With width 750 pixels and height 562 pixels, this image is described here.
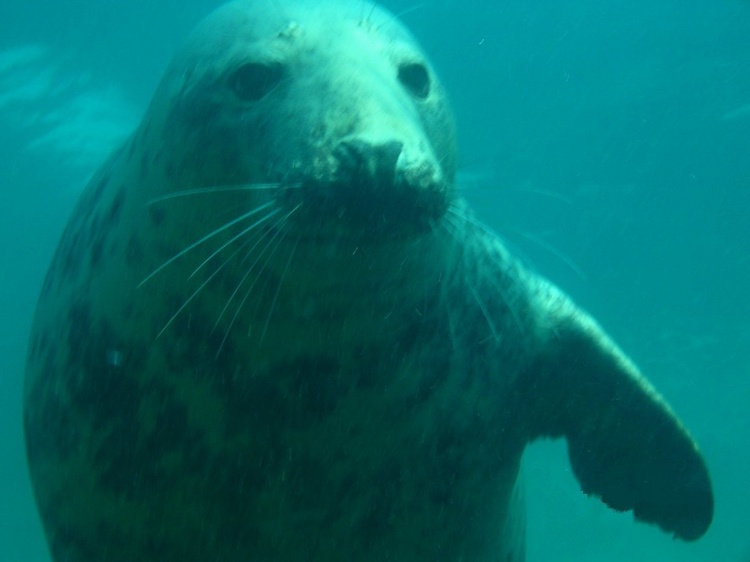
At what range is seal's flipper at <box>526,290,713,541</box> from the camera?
→ 116 inches

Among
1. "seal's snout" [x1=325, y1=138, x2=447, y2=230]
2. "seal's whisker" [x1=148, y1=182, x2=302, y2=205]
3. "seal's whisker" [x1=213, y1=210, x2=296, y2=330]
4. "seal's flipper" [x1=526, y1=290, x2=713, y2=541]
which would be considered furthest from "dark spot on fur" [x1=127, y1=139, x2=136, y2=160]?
"seal's flipper" [x1=526, y1=290, x2=713, y2=541]

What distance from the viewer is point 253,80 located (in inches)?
90.4

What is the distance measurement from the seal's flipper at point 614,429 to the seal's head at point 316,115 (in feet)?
3.07

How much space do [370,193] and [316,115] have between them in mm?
371

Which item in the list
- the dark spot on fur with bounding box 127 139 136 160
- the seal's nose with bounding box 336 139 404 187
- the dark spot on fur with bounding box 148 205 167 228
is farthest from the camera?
the dark spot on fur with bounding box 127 139 136 160

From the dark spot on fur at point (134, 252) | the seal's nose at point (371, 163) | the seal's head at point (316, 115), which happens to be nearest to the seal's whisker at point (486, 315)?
the seal's head at point (316, 115)

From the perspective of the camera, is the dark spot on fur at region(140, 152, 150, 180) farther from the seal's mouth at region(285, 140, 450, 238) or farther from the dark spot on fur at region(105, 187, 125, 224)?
the seal's mouth at region(285, 140, 450, 238)

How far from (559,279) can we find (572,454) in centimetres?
1720

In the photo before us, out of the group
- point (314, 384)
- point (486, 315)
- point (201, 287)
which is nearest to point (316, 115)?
point (201, 287)

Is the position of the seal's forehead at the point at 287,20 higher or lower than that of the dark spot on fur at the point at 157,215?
higher

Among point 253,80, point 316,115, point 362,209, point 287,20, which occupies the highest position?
point 287,20

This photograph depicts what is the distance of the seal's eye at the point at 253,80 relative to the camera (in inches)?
89.3

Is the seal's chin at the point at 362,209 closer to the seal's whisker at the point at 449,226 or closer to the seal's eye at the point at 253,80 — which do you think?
the seal's whisker at the point at 449,226

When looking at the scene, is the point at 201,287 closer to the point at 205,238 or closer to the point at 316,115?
the point at 205,238
